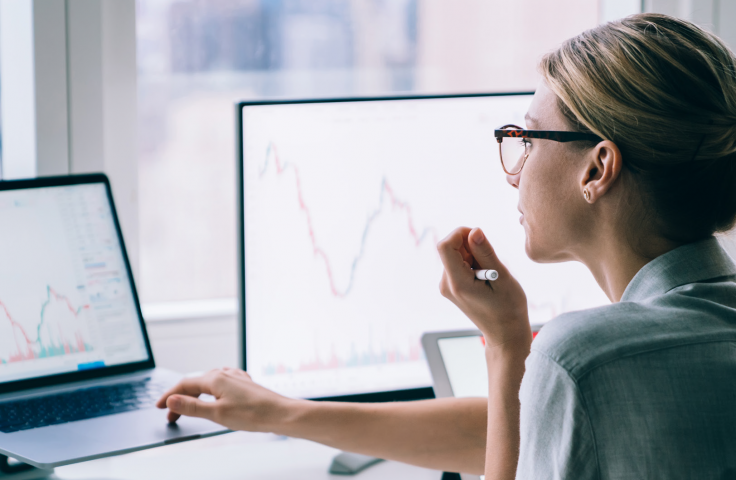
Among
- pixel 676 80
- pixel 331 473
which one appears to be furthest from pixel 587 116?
pixel 331 473

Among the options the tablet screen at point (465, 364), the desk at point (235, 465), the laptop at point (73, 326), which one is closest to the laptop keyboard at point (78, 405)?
the laptop at point (73, 326)

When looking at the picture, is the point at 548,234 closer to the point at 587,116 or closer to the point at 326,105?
the point at 587,116

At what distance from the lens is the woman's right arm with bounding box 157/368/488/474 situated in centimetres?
92

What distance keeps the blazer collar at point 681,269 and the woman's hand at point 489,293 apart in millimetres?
144

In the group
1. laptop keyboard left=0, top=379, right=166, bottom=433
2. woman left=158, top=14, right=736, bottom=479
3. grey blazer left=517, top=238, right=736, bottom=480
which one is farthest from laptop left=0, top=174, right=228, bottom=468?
grey blazer left=517, top=238, right=736, bottom=480

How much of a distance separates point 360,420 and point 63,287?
470 mm

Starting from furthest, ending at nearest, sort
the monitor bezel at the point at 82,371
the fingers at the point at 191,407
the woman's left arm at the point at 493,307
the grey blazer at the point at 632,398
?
the monitor bezel at the point at 82,371 < the fingers at the point at 191,407 < the woman's left arm at the point at 493,307 < the grey blazer at the point at 632,398

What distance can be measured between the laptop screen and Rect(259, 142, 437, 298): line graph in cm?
27

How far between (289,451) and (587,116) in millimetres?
707

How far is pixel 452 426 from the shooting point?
957 mm

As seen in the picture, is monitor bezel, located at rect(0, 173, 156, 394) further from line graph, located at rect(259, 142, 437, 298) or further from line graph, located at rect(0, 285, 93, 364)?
line graph, located at rect(259, 142, 437, 298)

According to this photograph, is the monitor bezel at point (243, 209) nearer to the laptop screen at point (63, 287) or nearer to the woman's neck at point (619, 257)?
the laptop screen at point (63, 287)

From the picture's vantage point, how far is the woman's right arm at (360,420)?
92cm

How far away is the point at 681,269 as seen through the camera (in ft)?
2.21
